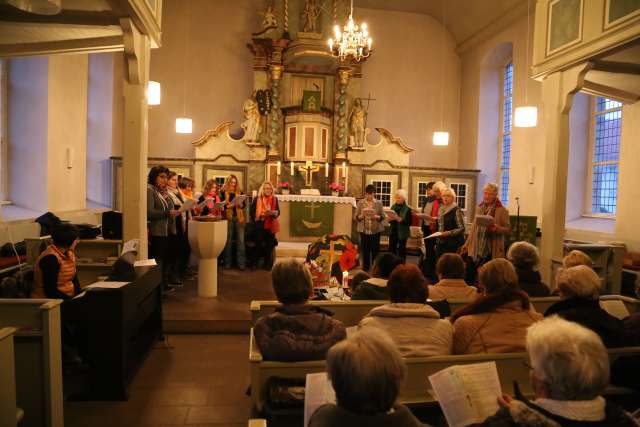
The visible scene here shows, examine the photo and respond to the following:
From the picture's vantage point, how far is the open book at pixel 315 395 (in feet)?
5.65

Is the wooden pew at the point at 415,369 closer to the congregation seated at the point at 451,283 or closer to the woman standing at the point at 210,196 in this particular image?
the congregation seated at the point at 451,283

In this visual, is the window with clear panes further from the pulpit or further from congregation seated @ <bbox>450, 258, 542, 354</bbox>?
congregation seated @ <bbox>450, 258, 542, 354</bbox>

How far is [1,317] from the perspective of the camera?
250 cm

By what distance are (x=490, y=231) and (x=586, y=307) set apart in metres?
2.83

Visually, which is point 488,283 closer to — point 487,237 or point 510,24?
point 487,237

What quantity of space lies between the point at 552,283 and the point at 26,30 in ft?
20.7

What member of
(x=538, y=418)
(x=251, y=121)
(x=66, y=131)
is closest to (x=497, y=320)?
(x=538, y=418)

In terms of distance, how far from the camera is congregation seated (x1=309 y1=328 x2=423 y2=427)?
1242mm

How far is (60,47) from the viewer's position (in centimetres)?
488

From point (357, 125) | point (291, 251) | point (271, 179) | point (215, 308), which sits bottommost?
point (215, 308)

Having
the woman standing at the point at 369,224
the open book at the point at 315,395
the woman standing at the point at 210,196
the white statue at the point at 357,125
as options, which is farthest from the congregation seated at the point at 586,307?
the white statue at the point at 357,125

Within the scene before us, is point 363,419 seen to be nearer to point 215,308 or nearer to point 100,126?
point 215,308

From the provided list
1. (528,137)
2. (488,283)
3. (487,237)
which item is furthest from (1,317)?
(528,137)

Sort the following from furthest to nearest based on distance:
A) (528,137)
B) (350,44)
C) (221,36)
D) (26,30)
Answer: (221,36) < (528,137) < (350,44) < (26,30)
